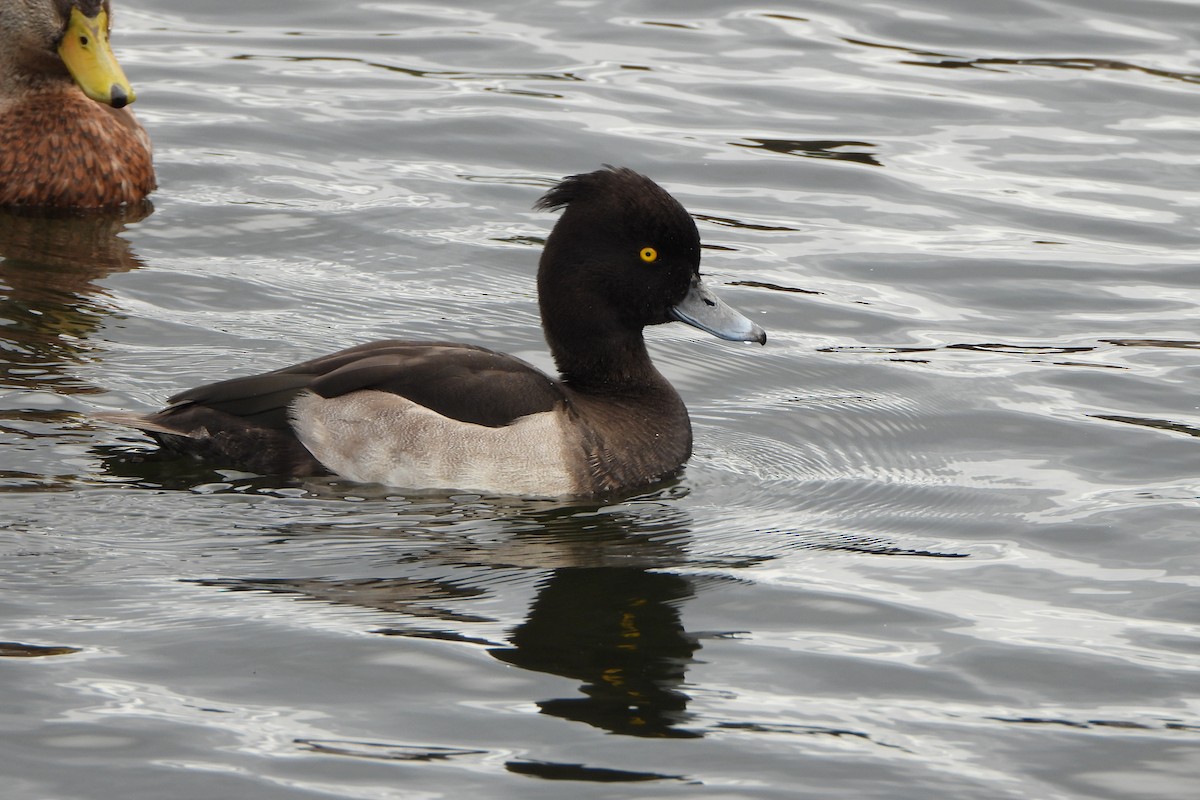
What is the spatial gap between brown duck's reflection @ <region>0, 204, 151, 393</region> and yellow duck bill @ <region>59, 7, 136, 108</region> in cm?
78

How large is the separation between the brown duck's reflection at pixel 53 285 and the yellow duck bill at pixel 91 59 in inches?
30.6

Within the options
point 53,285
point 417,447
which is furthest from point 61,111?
point 417,447

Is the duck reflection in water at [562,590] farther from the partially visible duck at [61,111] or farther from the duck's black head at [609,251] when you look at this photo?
the partially visible duck at [61,111]

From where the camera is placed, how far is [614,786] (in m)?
5.60

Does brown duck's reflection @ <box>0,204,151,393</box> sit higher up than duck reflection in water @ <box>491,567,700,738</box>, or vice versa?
brown duck's reflection @ <box>0,204,151,393</box>

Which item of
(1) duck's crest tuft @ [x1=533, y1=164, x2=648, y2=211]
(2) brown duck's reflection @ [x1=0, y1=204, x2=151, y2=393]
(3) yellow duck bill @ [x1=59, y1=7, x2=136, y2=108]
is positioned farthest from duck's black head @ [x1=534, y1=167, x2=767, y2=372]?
(3) yellow duck bill @ [x1=59, y1=7, x2=136, y2=108]

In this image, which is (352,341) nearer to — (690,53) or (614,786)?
(614,786)

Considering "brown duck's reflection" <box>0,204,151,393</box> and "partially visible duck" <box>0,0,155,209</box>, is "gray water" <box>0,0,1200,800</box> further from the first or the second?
"partially visible duck" <box>0,0,155,209</box>

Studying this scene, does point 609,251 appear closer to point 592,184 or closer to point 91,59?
point 592,184

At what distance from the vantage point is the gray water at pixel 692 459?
5.92 metres

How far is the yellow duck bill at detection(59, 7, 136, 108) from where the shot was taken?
11750mm

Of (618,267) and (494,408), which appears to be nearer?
(494,408)

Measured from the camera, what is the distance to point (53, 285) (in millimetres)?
10367

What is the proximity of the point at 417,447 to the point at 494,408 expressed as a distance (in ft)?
1.19
